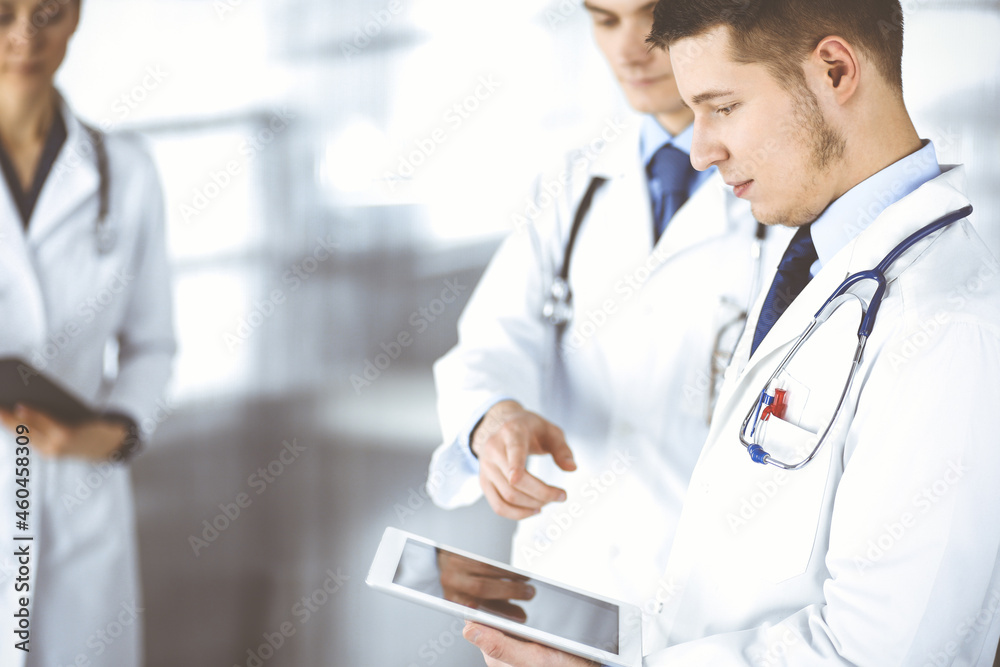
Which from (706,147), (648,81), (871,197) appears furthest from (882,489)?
(648,81)

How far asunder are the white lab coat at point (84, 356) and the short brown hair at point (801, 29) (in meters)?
1.22

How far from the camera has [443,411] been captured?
159 centimetres

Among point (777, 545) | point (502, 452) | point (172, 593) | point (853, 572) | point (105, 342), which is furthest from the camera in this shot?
point (172, 593)

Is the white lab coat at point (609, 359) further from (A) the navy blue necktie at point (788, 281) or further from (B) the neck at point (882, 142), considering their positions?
(B) the neck at point (882, 142)

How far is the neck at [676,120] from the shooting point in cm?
149

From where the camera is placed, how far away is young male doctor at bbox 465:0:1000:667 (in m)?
0.85

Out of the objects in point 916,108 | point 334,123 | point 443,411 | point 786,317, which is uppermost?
point 916,108

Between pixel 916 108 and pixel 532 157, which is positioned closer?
pixel 916 108

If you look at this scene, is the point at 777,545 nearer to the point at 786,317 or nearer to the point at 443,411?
the point at 786,317

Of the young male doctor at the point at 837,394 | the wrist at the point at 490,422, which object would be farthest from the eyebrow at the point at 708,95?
the wrist at the point at 490,422

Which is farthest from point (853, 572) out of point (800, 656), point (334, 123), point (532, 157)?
point (334, 123)

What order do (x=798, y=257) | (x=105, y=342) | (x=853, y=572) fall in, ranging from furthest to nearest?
(x=105, y=342), (x=798, y=257), (x=853, y=572)

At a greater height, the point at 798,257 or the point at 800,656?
the point at 798,257

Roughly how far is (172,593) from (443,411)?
30.1 inches
